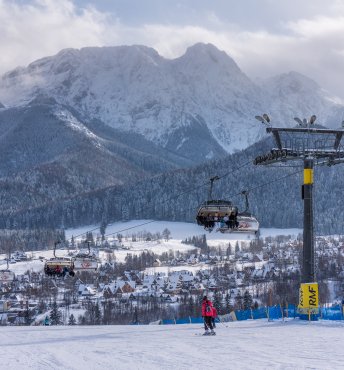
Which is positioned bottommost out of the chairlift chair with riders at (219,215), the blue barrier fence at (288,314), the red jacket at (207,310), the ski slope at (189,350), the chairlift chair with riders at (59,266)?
the ski slope at (189,350)

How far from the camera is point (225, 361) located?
18.9 m

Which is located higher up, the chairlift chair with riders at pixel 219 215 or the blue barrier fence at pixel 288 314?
the chairlift chair with riders at pixel 219 215

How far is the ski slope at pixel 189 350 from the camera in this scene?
18500mm

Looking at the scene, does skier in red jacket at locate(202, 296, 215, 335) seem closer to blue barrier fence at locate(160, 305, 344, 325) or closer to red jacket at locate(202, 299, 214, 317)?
red jacket at locate(202, 299, 214, 317)

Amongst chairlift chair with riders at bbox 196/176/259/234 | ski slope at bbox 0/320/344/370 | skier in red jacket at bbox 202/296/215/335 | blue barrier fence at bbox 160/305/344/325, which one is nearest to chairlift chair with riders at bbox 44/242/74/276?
blue barrier fence at bbox 160/305/344/325

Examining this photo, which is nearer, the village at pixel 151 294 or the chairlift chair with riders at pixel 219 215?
the chairlift chair with riders at pixel 219 215

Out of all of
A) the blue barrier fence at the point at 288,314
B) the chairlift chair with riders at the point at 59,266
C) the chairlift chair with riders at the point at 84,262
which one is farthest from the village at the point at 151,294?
the blue barrier fence at the point at 288,314

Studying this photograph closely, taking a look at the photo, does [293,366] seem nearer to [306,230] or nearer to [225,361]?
[225,361]

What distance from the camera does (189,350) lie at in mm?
21609

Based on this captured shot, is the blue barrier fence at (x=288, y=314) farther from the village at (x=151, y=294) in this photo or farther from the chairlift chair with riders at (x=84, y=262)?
the village at (x=151, y=294)

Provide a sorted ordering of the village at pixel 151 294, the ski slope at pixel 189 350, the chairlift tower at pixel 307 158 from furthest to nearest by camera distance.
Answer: the village at pixel 151 294, the chairlift tower at pixel 307 158, the ski slope at pixel 189 350

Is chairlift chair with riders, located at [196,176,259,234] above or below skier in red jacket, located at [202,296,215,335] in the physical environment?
above

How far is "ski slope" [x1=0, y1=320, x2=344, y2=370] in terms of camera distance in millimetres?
18500

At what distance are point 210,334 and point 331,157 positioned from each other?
53.1 feet
